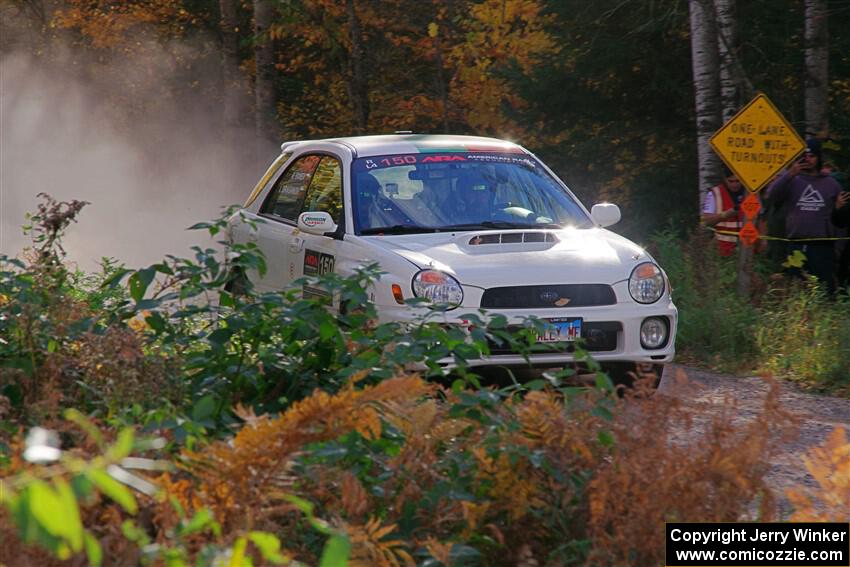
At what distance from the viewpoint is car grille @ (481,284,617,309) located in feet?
26.0

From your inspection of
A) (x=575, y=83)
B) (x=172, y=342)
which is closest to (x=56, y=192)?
(x=575, y=83)

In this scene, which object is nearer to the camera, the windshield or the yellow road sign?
the windshield

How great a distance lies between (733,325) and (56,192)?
86.6ft

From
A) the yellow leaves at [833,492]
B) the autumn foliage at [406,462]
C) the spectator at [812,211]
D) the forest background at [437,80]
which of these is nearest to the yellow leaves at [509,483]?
the autumn foliage at [406,462]

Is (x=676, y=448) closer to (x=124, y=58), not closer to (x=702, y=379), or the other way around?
Result: (x=702, y=379)

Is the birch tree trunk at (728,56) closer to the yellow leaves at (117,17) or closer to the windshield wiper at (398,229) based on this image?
the windshield wiper at (398,229)

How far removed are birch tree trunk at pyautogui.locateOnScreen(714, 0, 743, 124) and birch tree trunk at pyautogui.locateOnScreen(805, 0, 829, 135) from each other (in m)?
0.78

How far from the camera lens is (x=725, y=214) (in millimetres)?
13609

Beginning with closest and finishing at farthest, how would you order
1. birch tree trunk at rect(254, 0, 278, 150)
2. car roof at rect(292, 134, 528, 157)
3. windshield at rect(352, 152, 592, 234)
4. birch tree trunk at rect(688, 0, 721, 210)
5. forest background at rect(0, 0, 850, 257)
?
windshield at rect(352, 152, 592, 234) < car roof at rect(292, 134, 528, 157) < birch tree trunk at rect(688, 0, 721, 210) < forest background at rect(0, 0, 850, 257) < birch tree trunk at rect(254, 0, 278, 150)

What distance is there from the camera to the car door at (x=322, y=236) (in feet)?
28.8

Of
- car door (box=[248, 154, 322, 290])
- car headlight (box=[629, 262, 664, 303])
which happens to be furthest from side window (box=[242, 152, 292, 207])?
car headlight (box=[629, 262, 664, 303])

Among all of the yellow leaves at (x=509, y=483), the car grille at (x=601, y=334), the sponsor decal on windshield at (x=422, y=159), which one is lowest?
the car grille at (x=601, y=334)

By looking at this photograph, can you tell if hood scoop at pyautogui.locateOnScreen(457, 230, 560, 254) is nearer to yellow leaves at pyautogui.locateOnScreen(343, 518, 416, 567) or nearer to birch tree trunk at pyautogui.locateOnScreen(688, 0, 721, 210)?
yellow leaves at pyautogui.locateOnScreen(343, 518, 416, 567)

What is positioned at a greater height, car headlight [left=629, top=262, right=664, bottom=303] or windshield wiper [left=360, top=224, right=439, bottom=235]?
windshield wiper [left=360, top=224, right=439, bottom=235]
